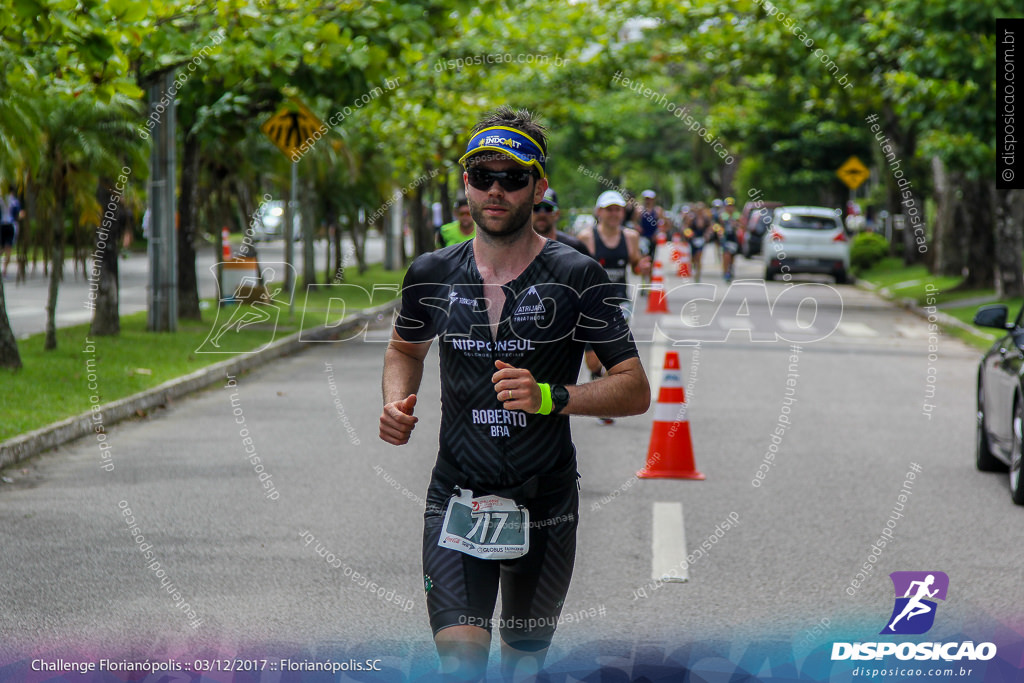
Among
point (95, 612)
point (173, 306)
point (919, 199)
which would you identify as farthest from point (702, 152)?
point (95, 612)

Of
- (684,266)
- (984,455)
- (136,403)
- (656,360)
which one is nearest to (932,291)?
(684,266)

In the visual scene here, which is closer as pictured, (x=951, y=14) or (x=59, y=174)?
(x=59, y=174)

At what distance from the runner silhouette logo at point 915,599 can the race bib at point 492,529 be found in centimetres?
240

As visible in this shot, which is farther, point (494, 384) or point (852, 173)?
point (852, 173)

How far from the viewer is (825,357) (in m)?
17.6

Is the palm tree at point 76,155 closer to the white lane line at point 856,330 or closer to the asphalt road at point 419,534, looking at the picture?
the asphalt road at point 419,534

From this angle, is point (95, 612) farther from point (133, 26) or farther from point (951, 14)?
point (951, 14)

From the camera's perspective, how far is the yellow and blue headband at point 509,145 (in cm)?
378

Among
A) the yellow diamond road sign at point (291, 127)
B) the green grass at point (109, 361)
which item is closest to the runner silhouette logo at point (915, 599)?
the green grass at point (109, 361)

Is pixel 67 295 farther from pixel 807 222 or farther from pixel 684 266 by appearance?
pixel 807 222

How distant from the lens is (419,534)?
7414mm

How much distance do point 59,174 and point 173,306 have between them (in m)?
3.20

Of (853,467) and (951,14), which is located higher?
(951,14)

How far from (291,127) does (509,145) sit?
1405 cm
